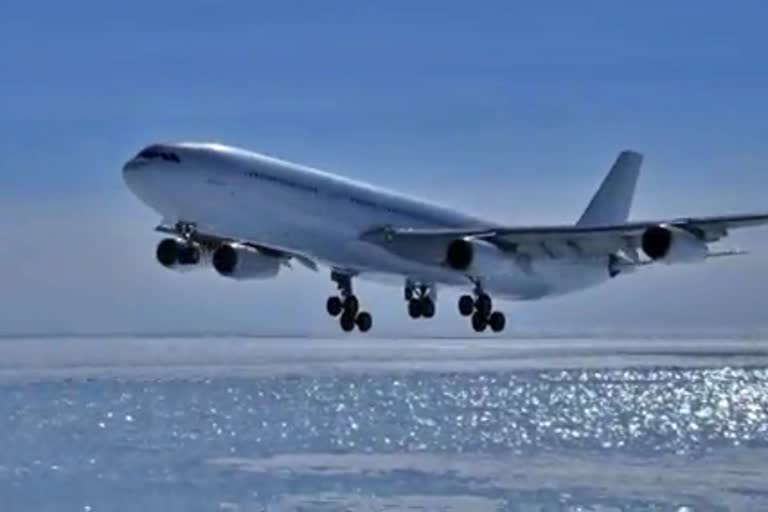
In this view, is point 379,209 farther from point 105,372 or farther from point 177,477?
point 177,477

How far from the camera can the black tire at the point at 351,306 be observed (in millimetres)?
60062

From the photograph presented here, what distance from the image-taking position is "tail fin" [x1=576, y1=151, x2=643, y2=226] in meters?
79.8

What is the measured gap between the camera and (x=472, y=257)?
5603cm

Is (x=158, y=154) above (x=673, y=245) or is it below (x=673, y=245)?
above

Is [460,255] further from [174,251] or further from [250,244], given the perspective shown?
[174,251]

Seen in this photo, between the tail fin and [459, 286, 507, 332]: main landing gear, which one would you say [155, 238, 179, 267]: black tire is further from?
the tail fin

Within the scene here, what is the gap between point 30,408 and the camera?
4566cm

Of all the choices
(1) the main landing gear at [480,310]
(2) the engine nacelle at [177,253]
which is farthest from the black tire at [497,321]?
(2) the engine nacelle at [177,253]

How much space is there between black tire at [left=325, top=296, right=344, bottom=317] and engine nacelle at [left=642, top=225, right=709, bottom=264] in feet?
40.8

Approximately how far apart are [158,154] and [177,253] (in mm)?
3768

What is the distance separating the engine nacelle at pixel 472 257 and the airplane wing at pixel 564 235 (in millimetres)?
469

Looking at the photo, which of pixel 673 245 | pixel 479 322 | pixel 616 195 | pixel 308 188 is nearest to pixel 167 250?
pixel 308 188

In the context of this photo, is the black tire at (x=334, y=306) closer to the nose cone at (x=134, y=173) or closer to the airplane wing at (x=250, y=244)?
the airplane wing at (x=250, y=244)

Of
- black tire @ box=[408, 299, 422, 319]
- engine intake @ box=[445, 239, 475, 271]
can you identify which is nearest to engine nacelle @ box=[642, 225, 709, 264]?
engine intake @ box=[445, 239, 475, 271]
